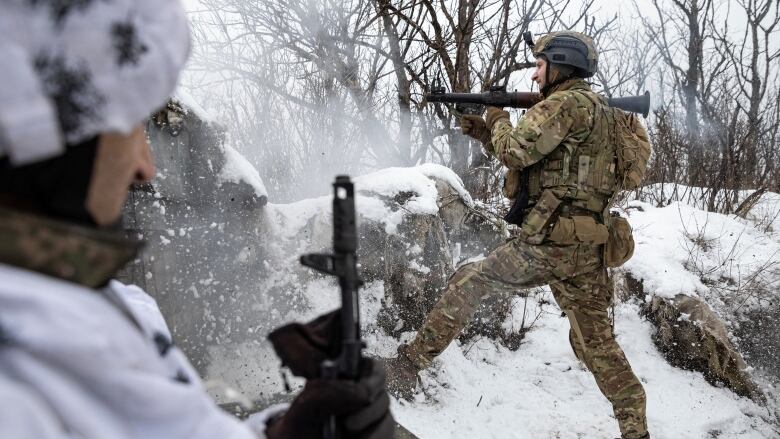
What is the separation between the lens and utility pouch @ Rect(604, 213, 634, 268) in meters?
2.88

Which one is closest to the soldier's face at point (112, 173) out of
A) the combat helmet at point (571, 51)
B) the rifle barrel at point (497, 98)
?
the combat helmet at point (571, 51)

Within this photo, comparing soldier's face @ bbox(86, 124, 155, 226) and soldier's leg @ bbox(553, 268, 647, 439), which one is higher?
soldier's face @ bbox(86, 124, 155, 226)

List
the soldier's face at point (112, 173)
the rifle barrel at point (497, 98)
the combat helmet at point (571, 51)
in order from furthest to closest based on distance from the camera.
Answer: the rifle barrel at point (497, 98), the combat helmet at point (571, 51), the soldier's face at point (112, 173)

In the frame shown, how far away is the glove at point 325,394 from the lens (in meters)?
0.88

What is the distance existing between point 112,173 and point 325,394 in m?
0.49

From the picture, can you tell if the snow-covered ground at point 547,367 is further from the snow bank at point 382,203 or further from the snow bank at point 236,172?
the snow bank at point 236,172

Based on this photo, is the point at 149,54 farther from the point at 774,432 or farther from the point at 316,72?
the point at 316,72

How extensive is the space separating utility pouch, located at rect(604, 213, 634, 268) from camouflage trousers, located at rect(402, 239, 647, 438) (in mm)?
53

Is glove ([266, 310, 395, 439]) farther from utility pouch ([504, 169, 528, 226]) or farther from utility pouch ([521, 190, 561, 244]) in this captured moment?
utility pouch ([504, 169, 528, 226])

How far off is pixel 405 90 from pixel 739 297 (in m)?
3.94

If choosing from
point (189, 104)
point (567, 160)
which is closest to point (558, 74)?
point (567, 160)

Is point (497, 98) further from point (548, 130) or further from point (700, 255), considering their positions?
point (700, 255)

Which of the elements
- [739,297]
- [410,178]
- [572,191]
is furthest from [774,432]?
[410,178]

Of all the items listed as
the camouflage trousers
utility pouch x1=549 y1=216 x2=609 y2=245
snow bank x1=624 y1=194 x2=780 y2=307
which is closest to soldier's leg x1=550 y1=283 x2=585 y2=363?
the camouflage trousers
